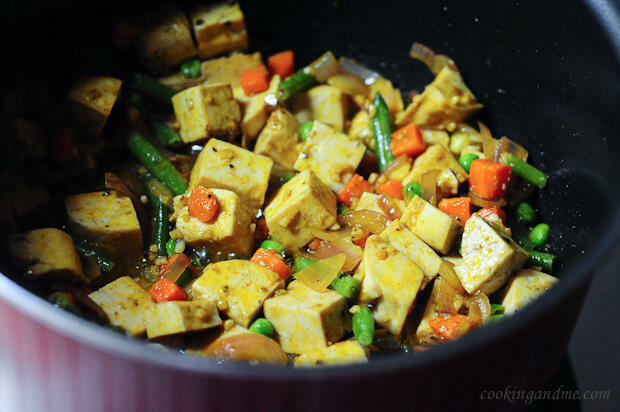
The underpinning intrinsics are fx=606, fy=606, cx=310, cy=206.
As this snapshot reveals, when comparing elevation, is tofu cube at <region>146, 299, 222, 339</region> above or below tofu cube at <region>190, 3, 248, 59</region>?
below

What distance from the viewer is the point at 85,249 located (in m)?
2.55

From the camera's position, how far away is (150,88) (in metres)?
3.11

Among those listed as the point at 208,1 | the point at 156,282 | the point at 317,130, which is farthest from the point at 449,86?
the point at 156,282

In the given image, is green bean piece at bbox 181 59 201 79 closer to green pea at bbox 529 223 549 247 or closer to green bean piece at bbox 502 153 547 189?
green bean piece at bbox 502 153 547 189

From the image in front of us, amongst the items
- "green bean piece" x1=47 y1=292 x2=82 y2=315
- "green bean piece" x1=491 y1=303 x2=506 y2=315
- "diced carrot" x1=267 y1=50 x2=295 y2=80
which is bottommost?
"green bean piece" x1=491 y1=303 x2=506 y2=315

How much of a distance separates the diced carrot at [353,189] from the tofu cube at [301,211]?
18 centimetres

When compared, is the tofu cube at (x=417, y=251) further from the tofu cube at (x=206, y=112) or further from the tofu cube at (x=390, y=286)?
the tofu cube at (x=206, y=112)

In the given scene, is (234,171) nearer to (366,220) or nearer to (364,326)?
(366,220)

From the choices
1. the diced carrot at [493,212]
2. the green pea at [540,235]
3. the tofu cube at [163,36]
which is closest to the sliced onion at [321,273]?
the diced carrot at [493,212]

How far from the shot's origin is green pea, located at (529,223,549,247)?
2727 mm

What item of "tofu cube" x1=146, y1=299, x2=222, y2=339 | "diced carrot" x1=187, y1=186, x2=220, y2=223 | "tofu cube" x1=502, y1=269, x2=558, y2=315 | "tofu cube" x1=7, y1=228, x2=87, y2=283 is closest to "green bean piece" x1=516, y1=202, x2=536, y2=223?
"tofu cube" x1=502, y1=269, x2=558, y2=315

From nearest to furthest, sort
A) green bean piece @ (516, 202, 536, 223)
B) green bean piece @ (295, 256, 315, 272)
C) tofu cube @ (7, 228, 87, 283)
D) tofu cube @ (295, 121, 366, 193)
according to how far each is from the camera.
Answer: tofu cube @ (7, 228, 87, 283), green bean piece @ (295, 256, 315, 272), green bean piece @ (516, 202, 536, 223), tofu cube @ (295, 121, 366, 193)

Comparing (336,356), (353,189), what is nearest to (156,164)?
(353,189)

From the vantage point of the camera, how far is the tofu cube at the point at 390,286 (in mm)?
2363
